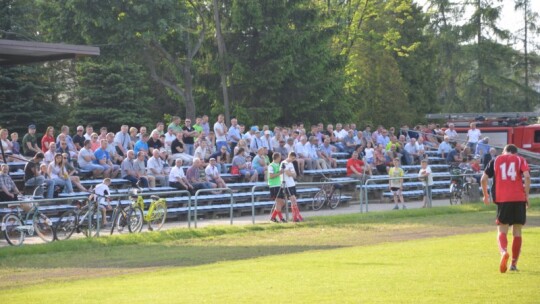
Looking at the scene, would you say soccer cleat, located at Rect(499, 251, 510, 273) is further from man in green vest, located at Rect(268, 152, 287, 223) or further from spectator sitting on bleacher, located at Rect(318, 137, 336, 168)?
spectator sitting on bleacher, located at Rect(318, 137, 336, 168)

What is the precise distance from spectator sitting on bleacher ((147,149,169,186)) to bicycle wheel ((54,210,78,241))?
223 inches

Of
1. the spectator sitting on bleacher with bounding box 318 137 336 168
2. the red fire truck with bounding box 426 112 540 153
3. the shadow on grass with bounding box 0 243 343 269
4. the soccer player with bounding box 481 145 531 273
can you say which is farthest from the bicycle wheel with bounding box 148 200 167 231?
the red fire truck with bounding box 426 112 540 153

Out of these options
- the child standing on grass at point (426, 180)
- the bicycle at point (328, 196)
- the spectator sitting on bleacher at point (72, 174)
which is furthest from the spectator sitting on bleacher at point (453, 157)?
the spectator sitting on bleacher at point (72, 174)

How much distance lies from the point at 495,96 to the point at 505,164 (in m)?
57.8

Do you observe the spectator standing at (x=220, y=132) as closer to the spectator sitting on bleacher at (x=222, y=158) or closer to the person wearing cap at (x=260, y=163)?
the spectator sitting on bleacher at (x=222, y=158)

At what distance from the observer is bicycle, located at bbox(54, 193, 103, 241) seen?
22.9 metres

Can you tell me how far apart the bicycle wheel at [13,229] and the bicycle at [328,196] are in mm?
11954

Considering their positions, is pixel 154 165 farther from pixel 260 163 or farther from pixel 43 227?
pixel 43 227

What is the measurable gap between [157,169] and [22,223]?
730 cm

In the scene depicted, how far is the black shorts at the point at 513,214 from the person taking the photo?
1628 centimetres

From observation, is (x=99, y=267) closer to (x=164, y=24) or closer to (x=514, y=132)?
(x=164, y=24)

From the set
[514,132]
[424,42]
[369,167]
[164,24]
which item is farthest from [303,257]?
[424,42]

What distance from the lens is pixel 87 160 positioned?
91.2ft

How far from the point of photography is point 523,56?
245 ft
